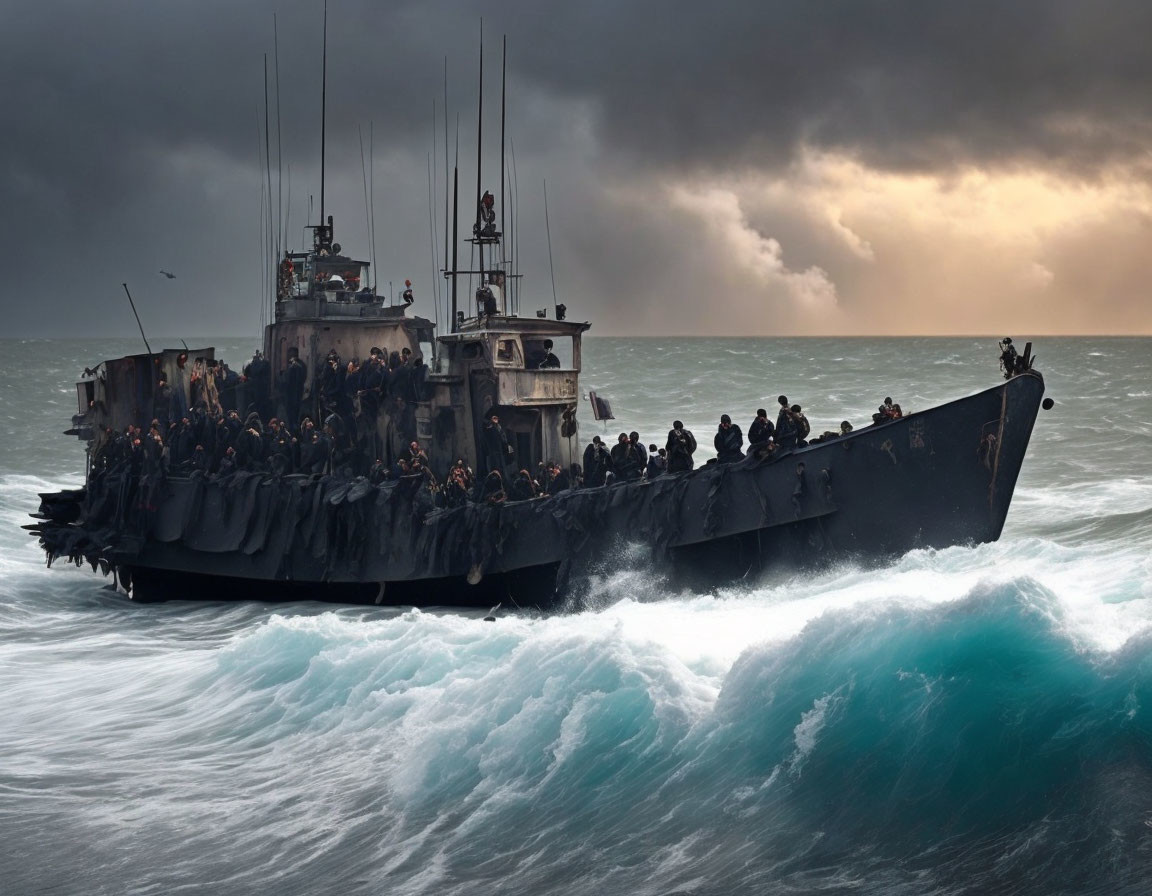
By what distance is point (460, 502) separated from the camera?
74.4 ft

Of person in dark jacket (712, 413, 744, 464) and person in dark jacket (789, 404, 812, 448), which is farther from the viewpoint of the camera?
person in dark jacket (712, 413, 744, 464)

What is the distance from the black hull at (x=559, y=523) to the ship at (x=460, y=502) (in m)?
0.03

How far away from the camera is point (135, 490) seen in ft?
82.7

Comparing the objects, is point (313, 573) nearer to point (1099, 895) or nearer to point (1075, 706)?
point (1075, 706)

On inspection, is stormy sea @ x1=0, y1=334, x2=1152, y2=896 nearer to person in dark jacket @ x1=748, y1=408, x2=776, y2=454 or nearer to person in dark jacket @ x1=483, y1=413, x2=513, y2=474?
person in dark jacket @ x1=748, y1=408, x2=776, y2=454

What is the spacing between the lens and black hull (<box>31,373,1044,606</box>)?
20.4 metres

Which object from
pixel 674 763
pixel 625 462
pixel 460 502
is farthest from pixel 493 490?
pixel 674 763

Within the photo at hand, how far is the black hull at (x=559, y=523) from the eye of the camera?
67.0 ft

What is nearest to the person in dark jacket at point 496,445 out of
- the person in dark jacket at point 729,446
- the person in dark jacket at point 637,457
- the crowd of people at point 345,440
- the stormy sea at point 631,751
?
the crowd of people at point 345,440

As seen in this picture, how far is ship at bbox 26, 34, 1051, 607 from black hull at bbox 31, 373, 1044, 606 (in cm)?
3

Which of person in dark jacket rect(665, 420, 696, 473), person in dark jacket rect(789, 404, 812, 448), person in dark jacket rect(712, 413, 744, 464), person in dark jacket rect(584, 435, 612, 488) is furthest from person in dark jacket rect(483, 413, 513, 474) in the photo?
person in dark jacket rect(789, 404, 812, 448)

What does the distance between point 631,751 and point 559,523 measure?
8.40m

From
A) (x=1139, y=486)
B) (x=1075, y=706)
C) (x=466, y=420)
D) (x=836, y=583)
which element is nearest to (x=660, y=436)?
(x=1139, y=486)

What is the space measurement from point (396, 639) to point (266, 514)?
6.74m
